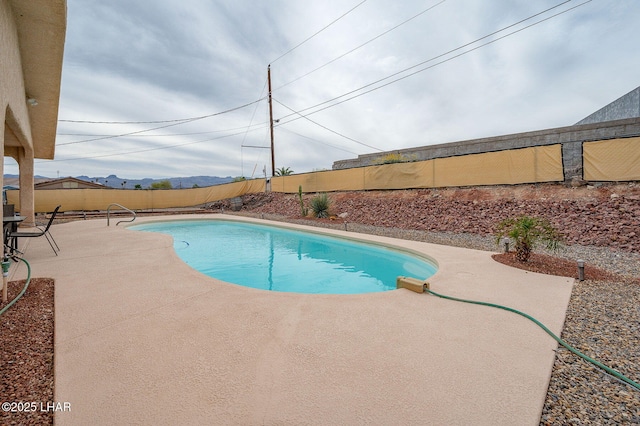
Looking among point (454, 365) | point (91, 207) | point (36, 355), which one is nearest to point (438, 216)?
point (454, 365)

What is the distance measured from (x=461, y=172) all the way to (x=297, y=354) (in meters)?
8.97

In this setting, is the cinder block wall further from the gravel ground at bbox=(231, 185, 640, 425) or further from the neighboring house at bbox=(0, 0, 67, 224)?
the neighboring house at bbox=(0, 0, 67, 224)

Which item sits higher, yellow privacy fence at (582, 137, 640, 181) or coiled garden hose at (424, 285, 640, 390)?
yellow privacy fence at (582, 137, 640, 181)

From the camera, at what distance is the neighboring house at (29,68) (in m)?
3.64

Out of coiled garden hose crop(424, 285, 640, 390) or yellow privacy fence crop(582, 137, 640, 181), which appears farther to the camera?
yellow privacy fence crop(582, 137, 640, 181)

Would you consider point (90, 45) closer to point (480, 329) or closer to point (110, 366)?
point (110, 366)

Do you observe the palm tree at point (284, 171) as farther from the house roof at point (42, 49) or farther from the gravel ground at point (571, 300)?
the house roof at point (42, 49)

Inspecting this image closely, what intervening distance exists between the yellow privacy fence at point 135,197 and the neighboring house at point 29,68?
256 inches

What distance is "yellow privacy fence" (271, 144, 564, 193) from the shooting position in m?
7.49

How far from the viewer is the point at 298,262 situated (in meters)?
5.70

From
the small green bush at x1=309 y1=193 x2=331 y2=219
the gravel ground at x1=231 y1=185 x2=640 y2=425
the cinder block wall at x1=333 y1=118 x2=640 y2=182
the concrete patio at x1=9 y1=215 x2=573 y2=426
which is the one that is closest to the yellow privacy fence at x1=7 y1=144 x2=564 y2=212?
the cinder block wall at x1=333 y1=118 x2=640 y2=182

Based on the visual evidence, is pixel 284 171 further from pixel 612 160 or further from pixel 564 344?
pixel 564 344

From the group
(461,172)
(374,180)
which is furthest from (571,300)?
(374,180)

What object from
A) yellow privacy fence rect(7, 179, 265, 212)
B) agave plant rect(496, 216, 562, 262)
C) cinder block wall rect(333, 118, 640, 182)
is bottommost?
agave plant rect(496, 216, 562, 262)
